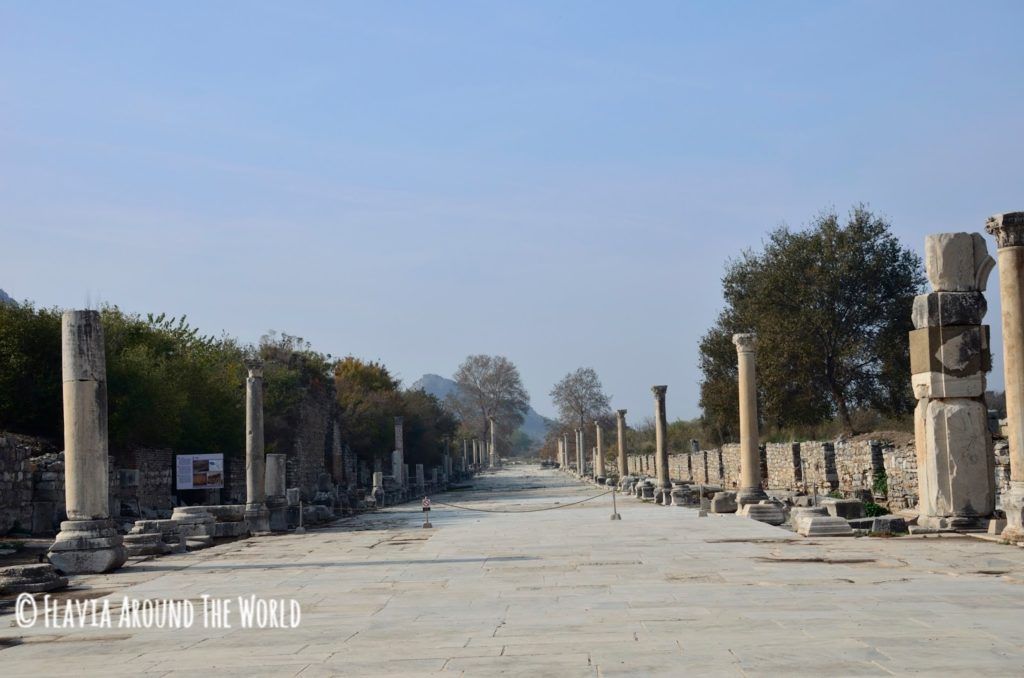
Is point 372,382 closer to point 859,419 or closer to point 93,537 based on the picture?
point 859,419

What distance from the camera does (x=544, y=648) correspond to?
25.7ft

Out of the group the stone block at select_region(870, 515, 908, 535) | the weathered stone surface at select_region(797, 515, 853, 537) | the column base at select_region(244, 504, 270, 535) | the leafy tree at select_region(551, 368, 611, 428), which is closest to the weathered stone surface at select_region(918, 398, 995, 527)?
the stone block at select_region(870, 515, 908, 535)

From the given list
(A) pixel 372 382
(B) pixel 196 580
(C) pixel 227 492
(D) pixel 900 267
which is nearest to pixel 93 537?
(B) pixel 196 580

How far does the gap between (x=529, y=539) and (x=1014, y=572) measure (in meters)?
9.01

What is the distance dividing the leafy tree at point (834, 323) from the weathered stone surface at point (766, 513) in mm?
18022

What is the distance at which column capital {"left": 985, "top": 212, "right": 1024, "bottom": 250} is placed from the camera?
14.5m

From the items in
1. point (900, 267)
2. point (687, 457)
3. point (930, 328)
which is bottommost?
point (687, 457)

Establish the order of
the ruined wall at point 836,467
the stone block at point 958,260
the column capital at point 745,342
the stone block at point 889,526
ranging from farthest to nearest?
the ruined wall at point 836,467 → the column capital at point 745,342 → the stone block at point 889,526 → the stone block at point 958,260

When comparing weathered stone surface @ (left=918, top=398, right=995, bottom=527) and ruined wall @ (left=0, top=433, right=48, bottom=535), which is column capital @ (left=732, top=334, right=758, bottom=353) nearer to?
weathered stone surface @ (left=918, top=398, right=995, bottom=527)

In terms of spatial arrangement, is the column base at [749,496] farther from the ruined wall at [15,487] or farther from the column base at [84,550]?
the ruined wall at [15,487]

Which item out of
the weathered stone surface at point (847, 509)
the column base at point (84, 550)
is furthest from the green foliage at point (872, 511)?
the column base at point (84, 550)

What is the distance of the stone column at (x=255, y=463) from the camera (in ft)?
78.0

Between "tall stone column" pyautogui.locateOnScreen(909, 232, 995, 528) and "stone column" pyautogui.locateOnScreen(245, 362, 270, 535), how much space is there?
14.2m

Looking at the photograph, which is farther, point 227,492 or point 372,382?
point 372,382
